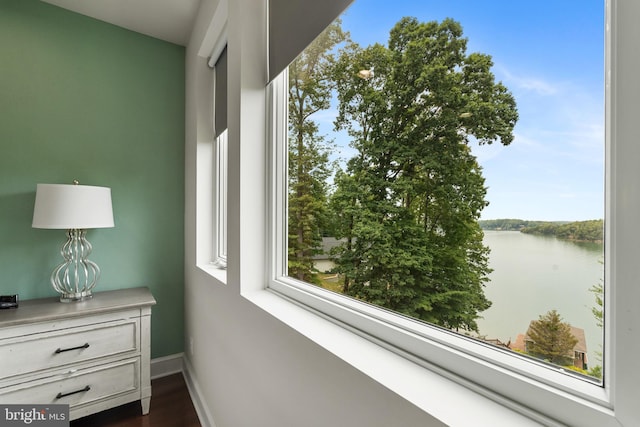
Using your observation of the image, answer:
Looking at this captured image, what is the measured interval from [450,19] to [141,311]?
2157 millimetres

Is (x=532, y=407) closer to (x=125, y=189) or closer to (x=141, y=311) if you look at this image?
(x=141, y=311)

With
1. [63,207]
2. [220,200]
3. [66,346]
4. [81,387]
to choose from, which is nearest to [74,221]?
[63,207]

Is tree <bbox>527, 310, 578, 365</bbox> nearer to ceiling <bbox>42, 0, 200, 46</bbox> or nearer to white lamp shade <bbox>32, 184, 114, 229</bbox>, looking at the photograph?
white lamp shade <bbox>32, 184, 114, 229</bbox>

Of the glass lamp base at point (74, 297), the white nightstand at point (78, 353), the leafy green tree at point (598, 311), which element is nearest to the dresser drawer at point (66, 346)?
the white nightstand at point (78, 353)

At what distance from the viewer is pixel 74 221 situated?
5.66 feet

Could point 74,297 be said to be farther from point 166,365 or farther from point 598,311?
point 598,311

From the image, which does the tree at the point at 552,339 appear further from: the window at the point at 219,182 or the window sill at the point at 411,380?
the window at the point at 219,182

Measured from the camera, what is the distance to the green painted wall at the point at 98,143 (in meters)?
1.92

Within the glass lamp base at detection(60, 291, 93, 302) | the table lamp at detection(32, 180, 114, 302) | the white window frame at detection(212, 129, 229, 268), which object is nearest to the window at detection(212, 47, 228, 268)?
the white window frame at detection(212, 129, 229, 268)

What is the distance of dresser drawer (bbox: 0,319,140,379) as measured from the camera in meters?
1.55

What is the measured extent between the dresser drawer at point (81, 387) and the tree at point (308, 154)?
1419mm

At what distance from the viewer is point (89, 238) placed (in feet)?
7.01

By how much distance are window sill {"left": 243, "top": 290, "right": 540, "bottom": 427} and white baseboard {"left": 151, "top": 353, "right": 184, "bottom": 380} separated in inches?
77.4

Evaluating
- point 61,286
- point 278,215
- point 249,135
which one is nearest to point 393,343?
point 278,215
